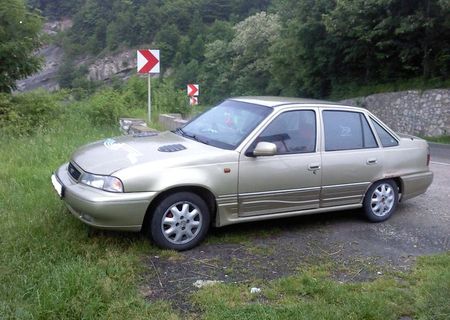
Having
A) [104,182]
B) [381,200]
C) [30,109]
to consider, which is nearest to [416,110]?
[30,109]

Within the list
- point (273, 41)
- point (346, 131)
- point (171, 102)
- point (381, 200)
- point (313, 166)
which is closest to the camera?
point (313, 166)

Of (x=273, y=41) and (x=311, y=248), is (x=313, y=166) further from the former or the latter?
(x=273, y=41)

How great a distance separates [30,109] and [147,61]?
3853 millimetres

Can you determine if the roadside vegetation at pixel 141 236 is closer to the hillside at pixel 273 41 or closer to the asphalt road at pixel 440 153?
the hillside at pixel 273 41

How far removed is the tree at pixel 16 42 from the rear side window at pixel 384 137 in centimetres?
1201

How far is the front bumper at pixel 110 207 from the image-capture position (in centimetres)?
471

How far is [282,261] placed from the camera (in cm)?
508

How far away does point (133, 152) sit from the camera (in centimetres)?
533

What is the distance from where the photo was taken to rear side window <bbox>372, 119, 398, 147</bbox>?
658 centimetres

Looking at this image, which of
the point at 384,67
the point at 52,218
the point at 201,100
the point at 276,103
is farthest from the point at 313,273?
the point at 201,100

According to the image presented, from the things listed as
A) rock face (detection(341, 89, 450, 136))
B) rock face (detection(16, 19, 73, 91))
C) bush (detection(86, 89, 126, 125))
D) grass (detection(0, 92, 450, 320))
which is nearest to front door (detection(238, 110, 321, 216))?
grass (detection(0, 92, 450, 320))

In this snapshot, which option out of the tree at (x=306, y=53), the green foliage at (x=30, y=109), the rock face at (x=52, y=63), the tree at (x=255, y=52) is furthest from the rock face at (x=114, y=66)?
the green foliage at (x=30, y=109)

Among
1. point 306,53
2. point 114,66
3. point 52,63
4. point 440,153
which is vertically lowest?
point 114,66

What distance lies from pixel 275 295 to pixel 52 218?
2.54m
